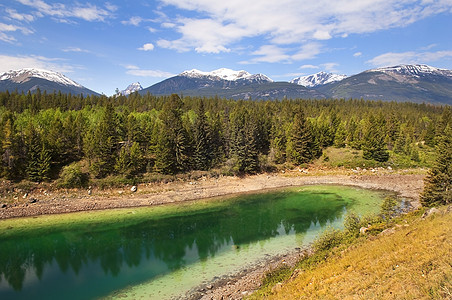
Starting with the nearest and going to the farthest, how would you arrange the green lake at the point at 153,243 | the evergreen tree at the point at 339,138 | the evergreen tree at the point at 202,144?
the green lake at the point at 153,243 → the evergreen tree at the point at 202,144 → the evergreen tree at the point at 339,138

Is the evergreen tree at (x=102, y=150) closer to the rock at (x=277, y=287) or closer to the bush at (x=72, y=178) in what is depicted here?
the bush at (x=72, y=178)

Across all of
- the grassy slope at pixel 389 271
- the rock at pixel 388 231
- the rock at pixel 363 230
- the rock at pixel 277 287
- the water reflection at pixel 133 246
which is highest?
the grassy slope at pixel 389 271

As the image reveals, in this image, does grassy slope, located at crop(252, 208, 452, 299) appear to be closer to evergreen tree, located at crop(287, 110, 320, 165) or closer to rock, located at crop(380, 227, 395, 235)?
rock, located at crop(380, 227, 395, 235)

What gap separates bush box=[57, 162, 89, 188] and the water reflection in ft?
47.2

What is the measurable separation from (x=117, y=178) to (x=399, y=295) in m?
52.1

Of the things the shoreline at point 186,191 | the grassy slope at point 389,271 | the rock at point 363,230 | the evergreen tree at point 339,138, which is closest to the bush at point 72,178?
the shoreline at point 186,191

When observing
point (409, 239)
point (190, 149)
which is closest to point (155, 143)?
point (190, 149)

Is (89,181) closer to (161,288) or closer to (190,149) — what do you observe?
(190,149)

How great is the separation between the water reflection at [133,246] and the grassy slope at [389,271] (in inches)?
611

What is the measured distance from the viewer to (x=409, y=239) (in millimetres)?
17359

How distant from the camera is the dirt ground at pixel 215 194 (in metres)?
23.6

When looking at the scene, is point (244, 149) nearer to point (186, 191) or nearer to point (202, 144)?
point (202, 144)

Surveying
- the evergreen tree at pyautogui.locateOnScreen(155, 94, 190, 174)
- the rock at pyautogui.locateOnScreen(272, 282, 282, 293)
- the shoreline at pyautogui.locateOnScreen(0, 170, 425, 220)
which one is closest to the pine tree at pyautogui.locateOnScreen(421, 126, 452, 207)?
the shoreline at pyautogui.locateOnScreen(0, 170, 425, 220)

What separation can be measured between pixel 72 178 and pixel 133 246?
2499cm
